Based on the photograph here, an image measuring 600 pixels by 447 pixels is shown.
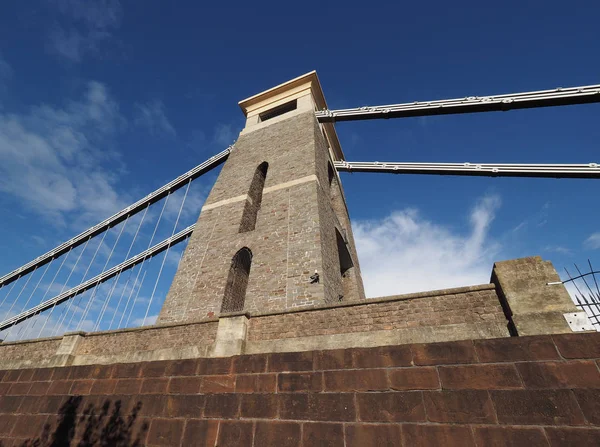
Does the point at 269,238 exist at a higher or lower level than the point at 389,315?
higher

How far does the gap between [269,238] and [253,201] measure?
3.10 metres

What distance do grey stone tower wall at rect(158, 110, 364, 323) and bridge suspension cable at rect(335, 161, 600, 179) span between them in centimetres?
352

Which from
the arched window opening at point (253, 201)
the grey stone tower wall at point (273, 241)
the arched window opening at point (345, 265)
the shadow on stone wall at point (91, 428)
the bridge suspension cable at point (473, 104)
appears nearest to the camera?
the shadow on stone wall at point (91, 428)

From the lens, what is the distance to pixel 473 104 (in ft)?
39.0

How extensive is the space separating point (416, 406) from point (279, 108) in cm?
1684

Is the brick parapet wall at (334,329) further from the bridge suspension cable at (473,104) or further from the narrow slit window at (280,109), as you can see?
the narrow slit window at (280,109)

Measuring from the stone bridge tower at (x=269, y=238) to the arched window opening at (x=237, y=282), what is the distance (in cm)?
3

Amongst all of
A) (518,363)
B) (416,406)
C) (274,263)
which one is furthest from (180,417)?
(274,263)

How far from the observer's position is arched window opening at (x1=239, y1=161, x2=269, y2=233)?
36.6ft

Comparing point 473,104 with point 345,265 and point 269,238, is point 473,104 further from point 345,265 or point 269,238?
point 269,238

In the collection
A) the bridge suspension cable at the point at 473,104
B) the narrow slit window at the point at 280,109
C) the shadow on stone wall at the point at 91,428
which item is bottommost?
the shadow on stone wall at the point at 91,428

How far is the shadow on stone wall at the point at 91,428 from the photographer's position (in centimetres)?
301

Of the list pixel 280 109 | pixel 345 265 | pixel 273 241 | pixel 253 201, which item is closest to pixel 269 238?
pixel 273 241

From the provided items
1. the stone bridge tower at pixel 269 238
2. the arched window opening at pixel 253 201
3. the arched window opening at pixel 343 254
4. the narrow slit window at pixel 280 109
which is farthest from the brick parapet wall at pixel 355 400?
the narrow slit window at pixel 280 109
